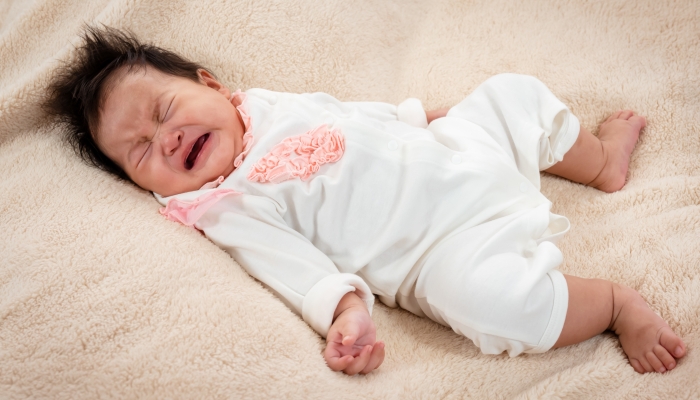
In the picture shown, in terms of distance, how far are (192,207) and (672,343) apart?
1.00 m

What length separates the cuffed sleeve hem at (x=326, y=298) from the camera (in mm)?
1083

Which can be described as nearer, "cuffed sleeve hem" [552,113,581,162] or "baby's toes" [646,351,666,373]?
"baby's toes" [646,351,666,373]

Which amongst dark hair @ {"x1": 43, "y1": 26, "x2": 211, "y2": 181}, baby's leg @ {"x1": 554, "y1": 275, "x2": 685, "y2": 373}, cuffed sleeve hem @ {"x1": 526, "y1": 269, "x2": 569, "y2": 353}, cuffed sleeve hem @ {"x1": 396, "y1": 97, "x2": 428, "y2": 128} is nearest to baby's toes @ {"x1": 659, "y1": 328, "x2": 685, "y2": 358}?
baby's leg @ {"x1": 554, "y1": 275, "x2": 685, "y2": 373}

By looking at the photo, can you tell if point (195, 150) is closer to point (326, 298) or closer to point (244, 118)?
point (244, 118)

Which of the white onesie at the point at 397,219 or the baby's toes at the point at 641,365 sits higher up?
the white onesie at the point at 397,219

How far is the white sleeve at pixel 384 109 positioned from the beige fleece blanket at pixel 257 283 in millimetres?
187

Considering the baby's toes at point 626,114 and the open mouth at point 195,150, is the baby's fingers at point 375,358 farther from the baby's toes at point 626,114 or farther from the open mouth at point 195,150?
the baby's toes at point 626,114

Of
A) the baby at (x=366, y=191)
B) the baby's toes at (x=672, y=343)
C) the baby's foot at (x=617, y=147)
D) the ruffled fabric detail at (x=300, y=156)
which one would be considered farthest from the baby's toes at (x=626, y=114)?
the ruffled fabric detail at (x=300, y=156)

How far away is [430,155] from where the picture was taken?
127 centimetres

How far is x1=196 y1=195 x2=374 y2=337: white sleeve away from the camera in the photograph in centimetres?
110

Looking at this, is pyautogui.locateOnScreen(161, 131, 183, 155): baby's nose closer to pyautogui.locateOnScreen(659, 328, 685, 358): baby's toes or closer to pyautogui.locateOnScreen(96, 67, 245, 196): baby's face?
pyautogui.locateOnScreen(96, 67, 245, 196): baby's face

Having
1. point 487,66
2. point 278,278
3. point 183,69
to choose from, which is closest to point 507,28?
point 487,66

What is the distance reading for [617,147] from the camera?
1.47 meters

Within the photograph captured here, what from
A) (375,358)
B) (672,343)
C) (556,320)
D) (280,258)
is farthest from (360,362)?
(672,343)
